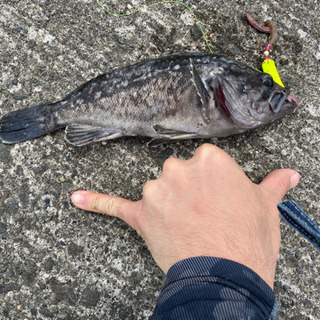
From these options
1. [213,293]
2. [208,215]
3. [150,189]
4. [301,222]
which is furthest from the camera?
[150,189]

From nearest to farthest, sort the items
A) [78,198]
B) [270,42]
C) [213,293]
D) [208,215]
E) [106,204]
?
1. [213,293]
2. [208,215]
3. [106,204]
4. [78,198]
5. [270,42]

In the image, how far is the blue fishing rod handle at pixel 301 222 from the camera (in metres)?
2.23

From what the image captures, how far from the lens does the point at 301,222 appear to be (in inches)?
90.9

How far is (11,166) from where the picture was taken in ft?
10.2

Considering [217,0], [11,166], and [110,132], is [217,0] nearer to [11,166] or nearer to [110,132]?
[110,132]

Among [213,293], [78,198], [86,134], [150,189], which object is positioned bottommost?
[78,198]

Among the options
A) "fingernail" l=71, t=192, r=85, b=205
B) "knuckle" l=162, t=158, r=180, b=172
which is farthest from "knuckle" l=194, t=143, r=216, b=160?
"fingernail" l=71, t=192, r=85, b=205

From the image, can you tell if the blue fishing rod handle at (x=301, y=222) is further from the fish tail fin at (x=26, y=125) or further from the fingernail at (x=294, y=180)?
the fish tail fin at (x=26, y=125)

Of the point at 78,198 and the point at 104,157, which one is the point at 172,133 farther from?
the point at 78,198

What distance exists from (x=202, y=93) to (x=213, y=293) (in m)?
1.80

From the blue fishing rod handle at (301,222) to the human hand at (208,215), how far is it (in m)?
0.13

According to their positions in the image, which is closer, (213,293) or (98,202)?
(213,293)

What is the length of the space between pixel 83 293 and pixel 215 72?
2450 mm

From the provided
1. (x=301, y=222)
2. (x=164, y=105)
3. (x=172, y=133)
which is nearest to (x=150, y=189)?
(x=172, y=133)
